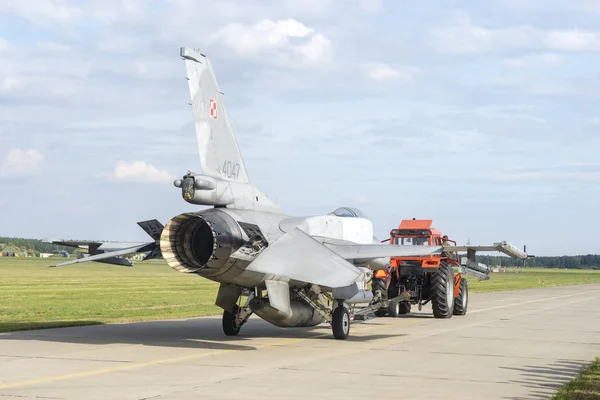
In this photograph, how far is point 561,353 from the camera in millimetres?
16859

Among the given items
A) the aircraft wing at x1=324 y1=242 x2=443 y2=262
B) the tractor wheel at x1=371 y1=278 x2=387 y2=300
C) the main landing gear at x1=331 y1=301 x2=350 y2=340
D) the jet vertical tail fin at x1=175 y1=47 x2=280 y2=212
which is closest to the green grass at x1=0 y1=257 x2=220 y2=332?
the tractor wheel at x1=371 y1=278 x2=387 y2=300

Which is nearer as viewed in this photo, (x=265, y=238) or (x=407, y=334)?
(x=265, y=238)

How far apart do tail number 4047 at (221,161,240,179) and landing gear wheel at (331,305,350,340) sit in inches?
149

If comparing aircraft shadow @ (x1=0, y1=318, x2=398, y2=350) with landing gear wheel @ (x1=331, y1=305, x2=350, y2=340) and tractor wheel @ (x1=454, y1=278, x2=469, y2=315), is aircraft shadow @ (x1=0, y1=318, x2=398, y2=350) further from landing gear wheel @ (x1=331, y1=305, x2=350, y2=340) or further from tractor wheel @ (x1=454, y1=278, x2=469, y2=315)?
tractor wheel @ (x1=454, y1=278, x2=469, y2=315)

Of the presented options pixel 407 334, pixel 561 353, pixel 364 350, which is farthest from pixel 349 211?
pixel 561 353

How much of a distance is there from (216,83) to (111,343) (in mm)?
5755

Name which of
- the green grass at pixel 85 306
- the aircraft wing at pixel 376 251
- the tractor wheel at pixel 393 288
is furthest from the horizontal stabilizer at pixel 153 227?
the tractor wheel at pixel 393 288

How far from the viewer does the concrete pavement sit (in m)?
11.4

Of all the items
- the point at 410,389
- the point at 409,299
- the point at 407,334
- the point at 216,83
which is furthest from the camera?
the point at 409,299

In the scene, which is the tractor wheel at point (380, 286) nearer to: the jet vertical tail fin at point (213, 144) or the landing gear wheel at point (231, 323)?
the landing gear wheel at point (231, 323)

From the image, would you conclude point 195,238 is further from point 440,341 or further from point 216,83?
point 440,341

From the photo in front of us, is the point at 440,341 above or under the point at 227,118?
under

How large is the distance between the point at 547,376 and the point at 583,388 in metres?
1.38

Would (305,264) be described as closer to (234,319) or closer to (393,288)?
(234,319)
